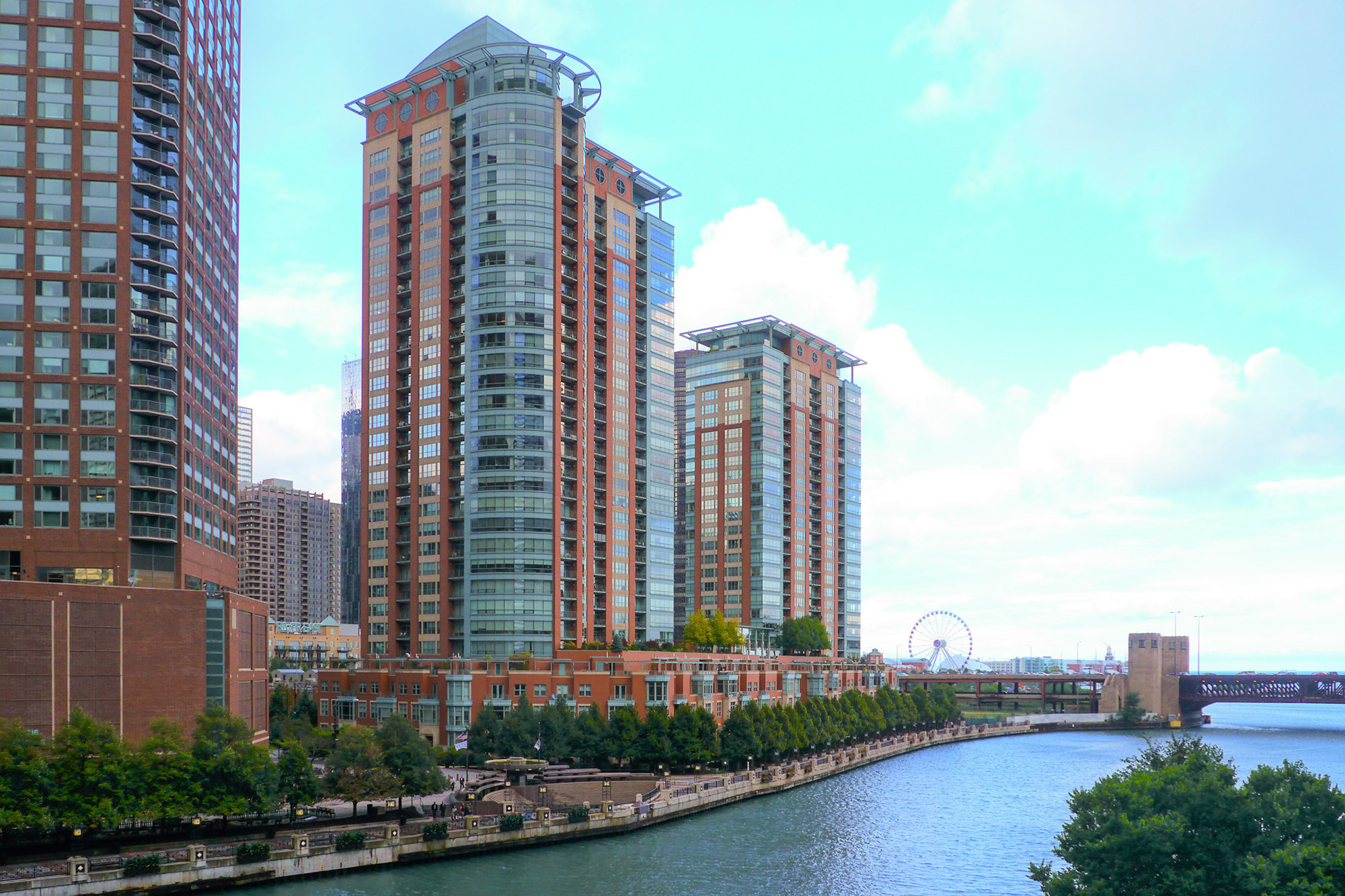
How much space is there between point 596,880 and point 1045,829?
5175 centimetres

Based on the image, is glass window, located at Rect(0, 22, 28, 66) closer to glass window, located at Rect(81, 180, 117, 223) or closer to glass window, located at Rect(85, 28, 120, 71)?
glass window, located at Rect(85, 28, 120, 71)

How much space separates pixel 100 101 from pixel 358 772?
6683cm

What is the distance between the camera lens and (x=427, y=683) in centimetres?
14862

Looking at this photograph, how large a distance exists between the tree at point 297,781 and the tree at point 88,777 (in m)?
12.3

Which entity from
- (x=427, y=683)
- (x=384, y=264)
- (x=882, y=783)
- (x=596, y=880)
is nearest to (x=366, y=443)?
(x=384, y=264)

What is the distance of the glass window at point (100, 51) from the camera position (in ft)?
349

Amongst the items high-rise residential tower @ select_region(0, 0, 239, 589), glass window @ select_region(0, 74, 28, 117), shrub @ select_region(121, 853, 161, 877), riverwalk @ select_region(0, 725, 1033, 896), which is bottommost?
riverwalk @ select_region(0, 725, 1033, 896)

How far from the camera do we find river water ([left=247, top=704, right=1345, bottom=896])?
3204 inches

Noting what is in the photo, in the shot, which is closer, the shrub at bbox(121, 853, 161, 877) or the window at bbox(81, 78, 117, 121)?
the shrub at bbox(121, 853, 161, 877)

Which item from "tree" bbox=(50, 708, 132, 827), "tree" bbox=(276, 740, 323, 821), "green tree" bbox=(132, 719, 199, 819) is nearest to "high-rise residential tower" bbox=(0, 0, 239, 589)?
"green tree" bbox=(132, 719, 199, 819)

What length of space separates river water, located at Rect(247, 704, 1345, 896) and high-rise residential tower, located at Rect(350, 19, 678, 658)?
49.3 meters

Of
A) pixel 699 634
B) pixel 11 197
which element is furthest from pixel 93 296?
pixel 699 634

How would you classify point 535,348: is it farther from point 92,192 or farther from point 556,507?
point 92,192

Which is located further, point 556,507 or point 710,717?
point 556,507
